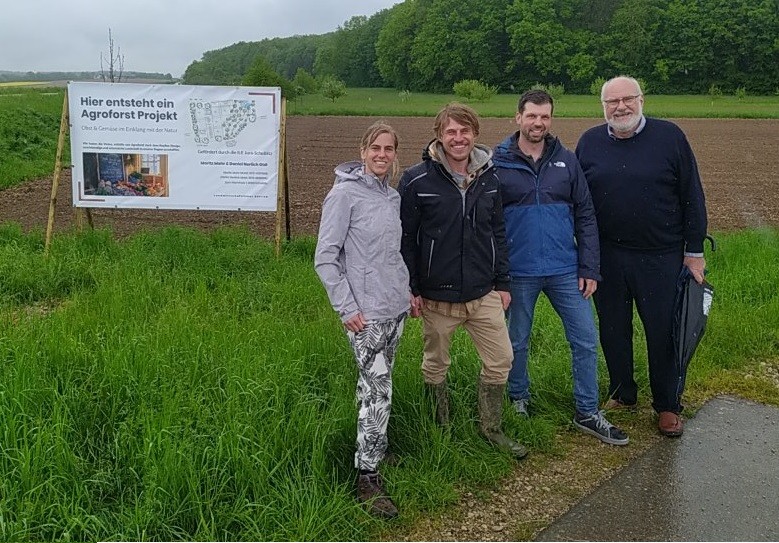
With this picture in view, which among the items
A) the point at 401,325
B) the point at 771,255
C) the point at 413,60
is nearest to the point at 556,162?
the point at 401,325

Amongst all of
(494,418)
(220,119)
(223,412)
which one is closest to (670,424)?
(494,418)

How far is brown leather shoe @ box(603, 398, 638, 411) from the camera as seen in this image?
452 centimetres

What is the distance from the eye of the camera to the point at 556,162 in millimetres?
3883

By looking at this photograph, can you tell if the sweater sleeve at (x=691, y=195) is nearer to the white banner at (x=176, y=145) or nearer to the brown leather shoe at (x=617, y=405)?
the brown leather shoe at (x=617, y=405)

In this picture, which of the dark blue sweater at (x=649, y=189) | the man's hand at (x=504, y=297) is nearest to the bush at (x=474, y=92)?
the dark blue sweater at (x=649, y=189)

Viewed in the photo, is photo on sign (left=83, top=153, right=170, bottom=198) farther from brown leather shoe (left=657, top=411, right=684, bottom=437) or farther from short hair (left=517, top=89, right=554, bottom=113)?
brown leather shoe (left=657, top=411, right=684, bottom=437)

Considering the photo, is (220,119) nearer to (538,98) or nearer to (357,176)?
(538,98)

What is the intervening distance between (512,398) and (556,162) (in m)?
1.50

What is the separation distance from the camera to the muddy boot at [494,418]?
383 centimetres

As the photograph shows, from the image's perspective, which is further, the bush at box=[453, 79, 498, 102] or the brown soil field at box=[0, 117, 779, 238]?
the bush at box=[453, 79, 498, 102]

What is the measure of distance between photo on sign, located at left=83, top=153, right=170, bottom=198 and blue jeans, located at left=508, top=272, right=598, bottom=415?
514 cm

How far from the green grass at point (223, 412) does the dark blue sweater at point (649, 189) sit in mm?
1191

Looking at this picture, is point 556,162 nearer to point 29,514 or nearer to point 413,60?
point 29,514

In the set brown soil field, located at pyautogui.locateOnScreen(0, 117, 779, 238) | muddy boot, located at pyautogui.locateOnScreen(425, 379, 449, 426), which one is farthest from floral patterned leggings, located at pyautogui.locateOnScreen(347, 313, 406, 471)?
brown soil field, located at pyautogui.locateOnScreen(0, 117, 779, 238)
